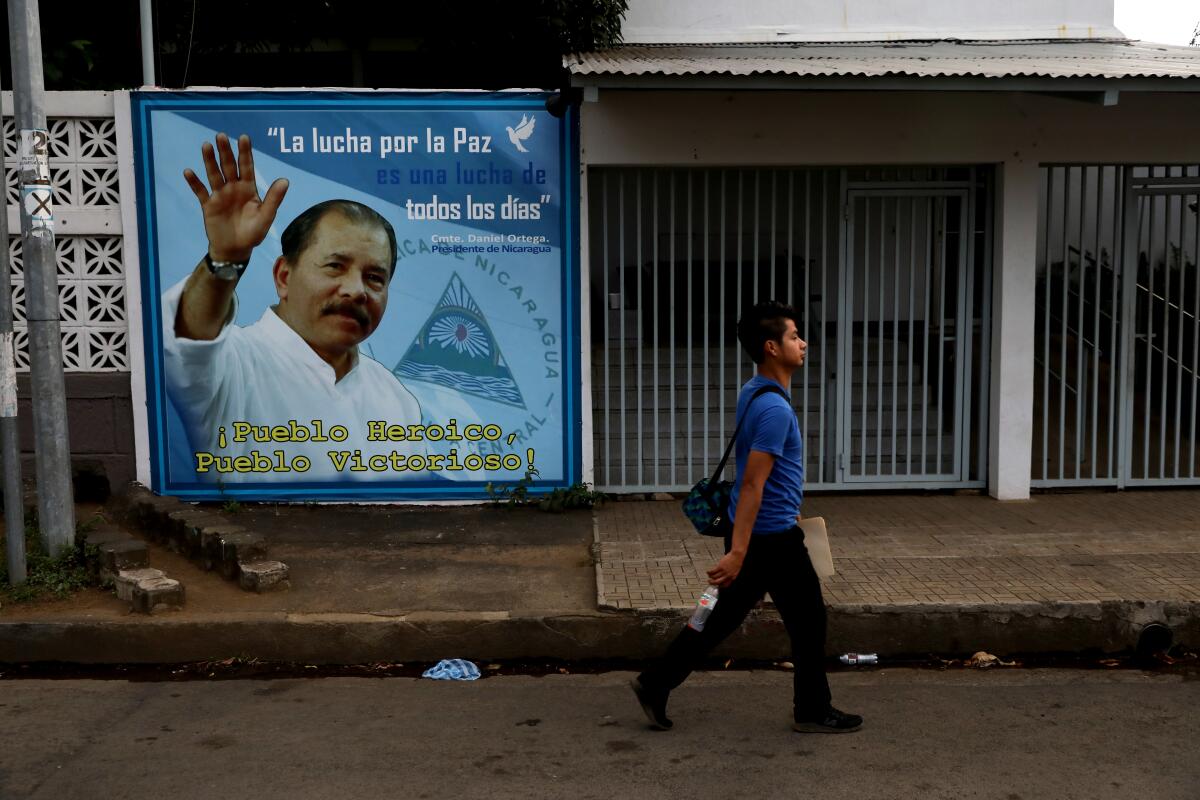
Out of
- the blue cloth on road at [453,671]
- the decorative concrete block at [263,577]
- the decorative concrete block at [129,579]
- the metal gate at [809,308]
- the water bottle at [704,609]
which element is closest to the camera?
the water bottle at [704,609]

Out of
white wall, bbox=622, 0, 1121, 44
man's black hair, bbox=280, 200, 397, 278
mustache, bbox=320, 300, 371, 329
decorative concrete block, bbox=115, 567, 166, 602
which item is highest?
white wall, bbox=622, 0, 1121, 44

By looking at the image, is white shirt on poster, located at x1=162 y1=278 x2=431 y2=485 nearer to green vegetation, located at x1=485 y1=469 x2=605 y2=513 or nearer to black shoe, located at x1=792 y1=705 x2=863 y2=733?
green vegetation, located at x1=485 y1=469 x2=605 y2=513

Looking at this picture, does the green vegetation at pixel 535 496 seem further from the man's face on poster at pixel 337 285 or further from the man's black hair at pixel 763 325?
the man's black hair at pixel 763 325

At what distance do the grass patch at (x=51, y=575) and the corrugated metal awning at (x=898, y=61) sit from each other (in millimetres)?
3841

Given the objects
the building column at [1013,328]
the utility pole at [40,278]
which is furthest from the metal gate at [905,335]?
the utility pole at [40,278]

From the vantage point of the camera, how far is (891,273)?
8.35 metres

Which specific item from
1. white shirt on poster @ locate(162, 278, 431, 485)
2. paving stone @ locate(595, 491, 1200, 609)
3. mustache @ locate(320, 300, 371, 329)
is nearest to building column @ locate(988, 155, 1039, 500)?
paving stone @ locate(595, 491, 1200, 609)

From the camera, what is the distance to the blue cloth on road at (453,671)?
528 cm

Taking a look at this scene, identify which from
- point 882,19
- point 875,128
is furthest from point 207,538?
point 882,19

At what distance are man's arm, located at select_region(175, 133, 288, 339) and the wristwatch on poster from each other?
0.07 ft

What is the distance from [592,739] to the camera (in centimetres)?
441

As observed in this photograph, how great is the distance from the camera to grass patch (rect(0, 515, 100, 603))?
5824 millimetres

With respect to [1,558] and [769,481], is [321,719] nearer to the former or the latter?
[769,481]

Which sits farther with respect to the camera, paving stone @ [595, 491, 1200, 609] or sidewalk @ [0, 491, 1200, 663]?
paving stone @ [595, 491, 1200, 609]
